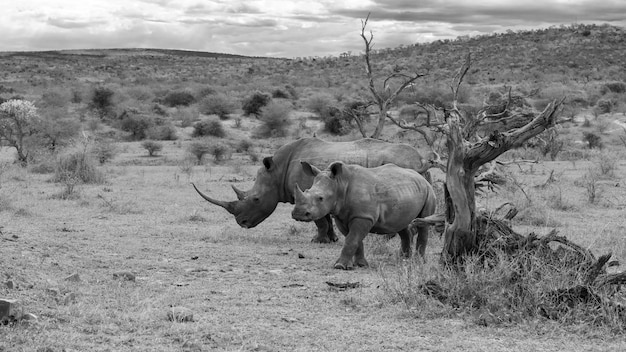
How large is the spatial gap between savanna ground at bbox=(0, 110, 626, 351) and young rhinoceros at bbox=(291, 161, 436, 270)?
1.43 ft

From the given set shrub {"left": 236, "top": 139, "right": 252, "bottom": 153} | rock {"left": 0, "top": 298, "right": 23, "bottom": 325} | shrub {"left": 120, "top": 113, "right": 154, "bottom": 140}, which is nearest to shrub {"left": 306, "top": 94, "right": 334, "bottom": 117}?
shrub {"left": 120, "top": 113, "right": 154, "bottom": 140}

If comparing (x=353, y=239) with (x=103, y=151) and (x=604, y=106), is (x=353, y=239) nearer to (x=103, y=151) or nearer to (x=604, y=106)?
(x=103, y=151)

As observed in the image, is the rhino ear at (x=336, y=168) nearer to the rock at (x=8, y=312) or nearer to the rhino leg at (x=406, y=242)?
the rhino leg at (x=406, y=242)

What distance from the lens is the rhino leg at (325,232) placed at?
11.7 meters

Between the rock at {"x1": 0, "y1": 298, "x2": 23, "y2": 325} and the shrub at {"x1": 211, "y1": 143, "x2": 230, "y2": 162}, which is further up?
the rock at {"x1": 0, "y1": 298, "x2": 23, "y2": 325}

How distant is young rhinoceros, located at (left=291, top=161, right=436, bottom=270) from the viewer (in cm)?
921

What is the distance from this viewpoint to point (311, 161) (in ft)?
38.4

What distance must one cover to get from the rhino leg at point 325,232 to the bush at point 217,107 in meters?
23.3

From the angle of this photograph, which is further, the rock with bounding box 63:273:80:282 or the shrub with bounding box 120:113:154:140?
the shrub with bounding box 120:113:154:140

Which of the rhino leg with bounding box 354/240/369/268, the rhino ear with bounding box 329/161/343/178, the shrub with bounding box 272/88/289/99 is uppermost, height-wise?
the rhino ear with bounding box 329/161/343/178

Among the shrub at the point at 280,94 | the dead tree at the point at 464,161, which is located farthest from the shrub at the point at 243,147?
the dead tree at the point at 464,161

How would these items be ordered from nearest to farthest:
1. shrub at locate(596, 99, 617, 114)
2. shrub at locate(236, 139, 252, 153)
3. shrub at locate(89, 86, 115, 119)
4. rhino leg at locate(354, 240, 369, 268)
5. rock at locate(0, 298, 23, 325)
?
rock at locate(0, 298, 23, 325), rhino leg at locate(354, 240, 369, 268), shrub at locate(236, 139, 252, 153), shrub at locate(596, 99, 617, 114), shrub at locate(89, 86, 115, 119)

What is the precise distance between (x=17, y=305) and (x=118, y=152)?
19.0m

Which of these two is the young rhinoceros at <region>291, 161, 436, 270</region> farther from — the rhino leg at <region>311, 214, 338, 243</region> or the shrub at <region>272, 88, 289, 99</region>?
the shrub at <region>272, 88, 289, 99</region>
